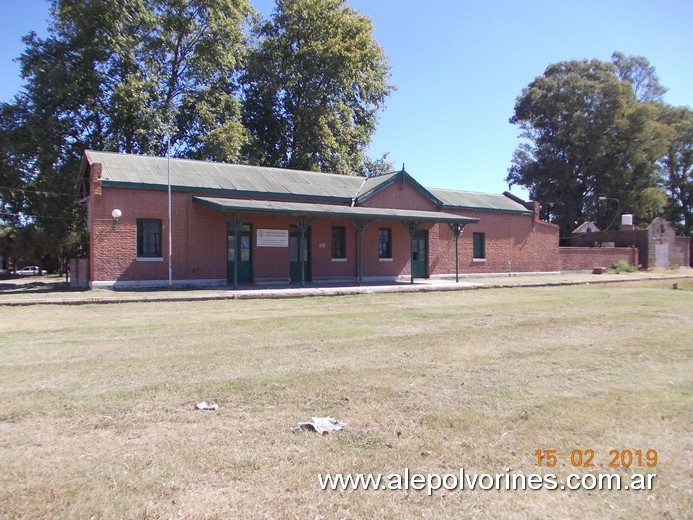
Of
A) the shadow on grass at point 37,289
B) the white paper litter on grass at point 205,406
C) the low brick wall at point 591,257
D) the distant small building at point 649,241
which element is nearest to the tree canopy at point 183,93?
the shadow on grass at point 37,289

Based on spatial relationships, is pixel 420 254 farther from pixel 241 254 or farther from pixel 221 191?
pixel 221 191

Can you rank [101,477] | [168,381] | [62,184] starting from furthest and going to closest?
1. [62,184]
2. [168,381]
3. [101,477]

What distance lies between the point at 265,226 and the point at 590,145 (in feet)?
120

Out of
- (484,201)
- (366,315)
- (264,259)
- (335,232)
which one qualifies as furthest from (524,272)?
(366,315)

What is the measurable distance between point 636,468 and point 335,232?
→ 20.3 meters

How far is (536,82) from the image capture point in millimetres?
51406

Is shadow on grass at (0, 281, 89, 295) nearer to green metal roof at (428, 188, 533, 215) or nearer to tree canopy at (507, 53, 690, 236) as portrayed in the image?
green metal roof at (428, 188, 533, 215)

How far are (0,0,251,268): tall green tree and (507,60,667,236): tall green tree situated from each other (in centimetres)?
3126

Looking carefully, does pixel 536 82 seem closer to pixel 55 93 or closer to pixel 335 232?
pixel 335 232

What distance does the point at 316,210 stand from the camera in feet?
65.5

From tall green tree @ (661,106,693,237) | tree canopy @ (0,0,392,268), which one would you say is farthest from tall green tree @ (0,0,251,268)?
tall green tree @ (661,106,693,237)

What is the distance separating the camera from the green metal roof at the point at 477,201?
28344mm

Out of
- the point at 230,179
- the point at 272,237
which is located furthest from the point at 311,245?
the point at 230,179

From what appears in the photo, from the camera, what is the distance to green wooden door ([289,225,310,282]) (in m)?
22.4
